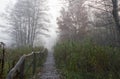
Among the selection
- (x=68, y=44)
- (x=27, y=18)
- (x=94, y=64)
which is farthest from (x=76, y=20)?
(x=94, y=64)

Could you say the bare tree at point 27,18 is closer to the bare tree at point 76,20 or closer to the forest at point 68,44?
the forest at point 68,44

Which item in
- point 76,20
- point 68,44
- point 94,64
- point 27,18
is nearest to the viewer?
point 94,64

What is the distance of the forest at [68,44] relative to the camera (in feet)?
26.1

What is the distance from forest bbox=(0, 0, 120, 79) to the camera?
7965mm

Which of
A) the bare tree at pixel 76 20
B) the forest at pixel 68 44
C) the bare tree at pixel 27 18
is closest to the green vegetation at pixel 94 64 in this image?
the forest at pixel 68 44

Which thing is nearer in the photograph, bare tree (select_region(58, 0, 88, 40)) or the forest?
the forest

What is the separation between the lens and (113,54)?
8680 mm

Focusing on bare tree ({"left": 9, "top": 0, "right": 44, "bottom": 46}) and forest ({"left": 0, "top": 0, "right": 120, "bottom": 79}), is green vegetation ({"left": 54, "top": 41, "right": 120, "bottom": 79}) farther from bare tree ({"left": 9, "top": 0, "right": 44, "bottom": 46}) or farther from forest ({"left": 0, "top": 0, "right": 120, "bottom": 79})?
bare tree ({"left": 9, "top": 0, "right": 44, "bottom": 46})

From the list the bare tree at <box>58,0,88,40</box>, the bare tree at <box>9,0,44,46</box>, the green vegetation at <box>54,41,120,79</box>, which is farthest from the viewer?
the bare tree at <box>9,0,44,46</box>

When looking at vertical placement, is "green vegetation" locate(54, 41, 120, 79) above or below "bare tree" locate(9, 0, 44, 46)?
below

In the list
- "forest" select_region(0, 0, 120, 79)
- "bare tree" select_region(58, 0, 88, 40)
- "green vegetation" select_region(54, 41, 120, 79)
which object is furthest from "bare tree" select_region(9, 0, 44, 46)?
"green vegetation" select_region(54, 41, 120, 79)

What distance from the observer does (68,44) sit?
13414 mm

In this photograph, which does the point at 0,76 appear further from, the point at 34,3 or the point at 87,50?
the point at 34,3

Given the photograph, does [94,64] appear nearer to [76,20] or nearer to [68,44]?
[68,44]
